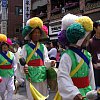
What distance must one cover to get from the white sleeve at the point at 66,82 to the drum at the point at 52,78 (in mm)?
1654

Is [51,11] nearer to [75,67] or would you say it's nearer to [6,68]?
[6,68]

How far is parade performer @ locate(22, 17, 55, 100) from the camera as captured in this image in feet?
18.0

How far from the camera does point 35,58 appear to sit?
5.68 m

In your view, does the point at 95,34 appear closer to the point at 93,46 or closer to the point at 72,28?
the point at 93,46

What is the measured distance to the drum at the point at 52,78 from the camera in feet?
16.9

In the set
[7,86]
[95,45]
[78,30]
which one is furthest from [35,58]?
[78,30]

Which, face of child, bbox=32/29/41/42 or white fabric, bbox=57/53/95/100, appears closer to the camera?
white fabric, bbox=57/53/95/100

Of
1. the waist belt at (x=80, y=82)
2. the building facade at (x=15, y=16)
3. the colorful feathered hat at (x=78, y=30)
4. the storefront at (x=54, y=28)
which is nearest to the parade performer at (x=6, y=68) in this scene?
the waist belt at (x=80, y=82)

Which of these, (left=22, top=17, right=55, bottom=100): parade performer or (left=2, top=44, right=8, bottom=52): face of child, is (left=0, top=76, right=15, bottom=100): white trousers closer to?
(left=2, top=44, right=8, bottom=52): face of child

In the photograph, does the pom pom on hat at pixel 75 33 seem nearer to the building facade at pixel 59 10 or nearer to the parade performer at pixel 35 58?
the parade performer at pixel 35 58

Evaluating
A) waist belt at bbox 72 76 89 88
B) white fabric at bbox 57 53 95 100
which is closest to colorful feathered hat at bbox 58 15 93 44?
white fabric at bbox 57 53 95 100

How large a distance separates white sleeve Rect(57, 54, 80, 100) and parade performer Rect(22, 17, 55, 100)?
1.92 metres

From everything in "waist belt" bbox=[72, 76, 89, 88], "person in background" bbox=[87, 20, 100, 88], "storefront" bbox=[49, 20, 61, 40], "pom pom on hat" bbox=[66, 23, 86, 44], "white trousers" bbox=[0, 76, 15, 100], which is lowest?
"white trousers" bbox=[0, 76, 15, 100]

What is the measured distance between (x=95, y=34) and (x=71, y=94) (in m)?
1.90
